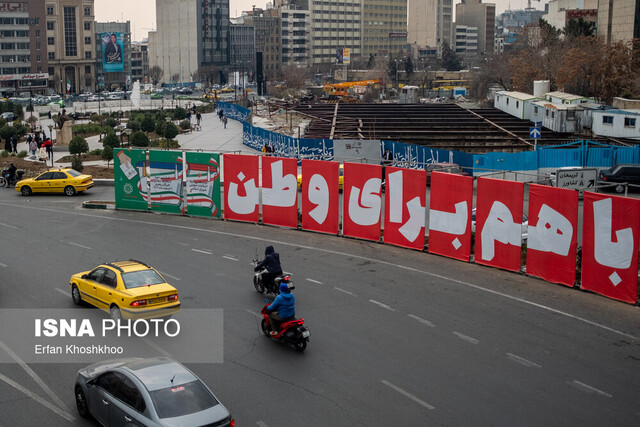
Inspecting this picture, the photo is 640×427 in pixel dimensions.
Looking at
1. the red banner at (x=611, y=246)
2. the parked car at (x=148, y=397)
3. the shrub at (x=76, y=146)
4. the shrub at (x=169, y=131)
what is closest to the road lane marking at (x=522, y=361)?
the red banner at (x=611, y=246)

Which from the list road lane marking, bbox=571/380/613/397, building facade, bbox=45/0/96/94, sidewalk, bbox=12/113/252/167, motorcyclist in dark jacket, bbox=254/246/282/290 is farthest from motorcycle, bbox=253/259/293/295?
building facade, bbox=45/0/96/94

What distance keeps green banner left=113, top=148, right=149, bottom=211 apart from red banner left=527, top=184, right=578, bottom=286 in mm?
17079

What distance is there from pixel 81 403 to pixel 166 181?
64.1 ft

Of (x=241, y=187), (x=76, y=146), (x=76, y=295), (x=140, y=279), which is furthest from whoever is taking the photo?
(x=76, y=146)

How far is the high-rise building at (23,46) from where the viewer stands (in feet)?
517

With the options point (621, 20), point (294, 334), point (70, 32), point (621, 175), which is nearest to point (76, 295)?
point (294, 334)

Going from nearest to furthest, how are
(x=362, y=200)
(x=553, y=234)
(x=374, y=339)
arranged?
(x=374, y=339) < (x=553, y=234) < (x=362, y=200)

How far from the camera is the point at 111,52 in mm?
177250

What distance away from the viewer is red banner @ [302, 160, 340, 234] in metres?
27.1

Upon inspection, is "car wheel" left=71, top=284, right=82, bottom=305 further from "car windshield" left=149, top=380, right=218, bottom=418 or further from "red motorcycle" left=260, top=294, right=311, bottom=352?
"car windshield" left=149, top=380, right=218, bottom=418

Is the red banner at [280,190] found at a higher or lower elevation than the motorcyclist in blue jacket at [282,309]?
higher

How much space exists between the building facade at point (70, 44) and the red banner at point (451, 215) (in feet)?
501

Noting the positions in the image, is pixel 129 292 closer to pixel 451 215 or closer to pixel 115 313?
pixel 115 313

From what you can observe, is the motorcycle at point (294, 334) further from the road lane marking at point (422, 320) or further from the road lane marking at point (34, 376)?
the road lane marking at point (34, 376)
